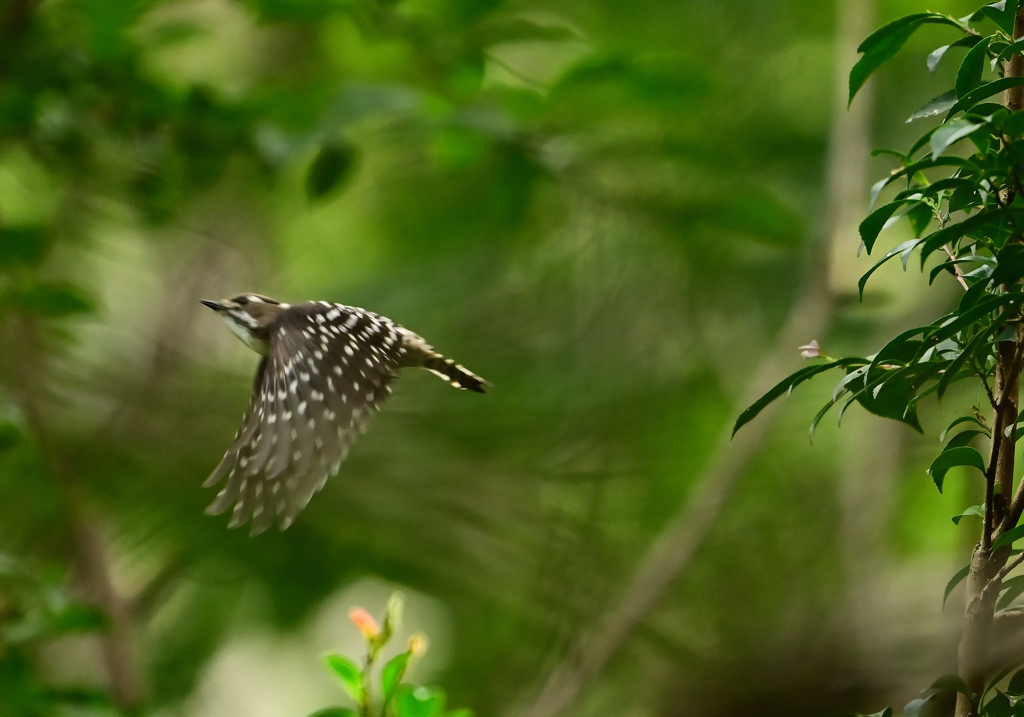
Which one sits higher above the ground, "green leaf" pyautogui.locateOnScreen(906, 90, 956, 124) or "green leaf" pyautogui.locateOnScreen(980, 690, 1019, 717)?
"green leaf" pyautogui.locateOnScreen(906, 90, 956, 124)

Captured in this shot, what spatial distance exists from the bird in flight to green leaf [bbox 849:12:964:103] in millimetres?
1100

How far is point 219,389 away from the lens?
Answer: 3.41m

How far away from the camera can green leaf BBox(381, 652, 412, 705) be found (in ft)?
4.33

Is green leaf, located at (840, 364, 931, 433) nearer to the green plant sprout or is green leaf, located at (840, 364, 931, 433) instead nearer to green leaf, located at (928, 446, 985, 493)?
green leaf, located at (928, 446, 985, 493)

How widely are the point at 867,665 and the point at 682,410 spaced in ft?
4.89

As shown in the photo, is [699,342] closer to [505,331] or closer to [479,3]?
[505,331]

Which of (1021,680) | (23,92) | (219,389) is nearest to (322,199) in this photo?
(23,92)

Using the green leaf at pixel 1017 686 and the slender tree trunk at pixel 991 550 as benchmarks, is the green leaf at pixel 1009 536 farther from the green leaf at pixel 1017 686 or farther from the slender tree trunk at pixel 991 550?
the green leaf at pixel 1017 686

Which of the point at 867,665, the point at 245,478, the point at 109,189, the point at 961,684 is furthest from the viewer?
the point at 109,189

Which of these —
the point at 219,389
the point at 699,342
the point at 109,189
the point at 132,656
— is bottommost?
the point at 132,656

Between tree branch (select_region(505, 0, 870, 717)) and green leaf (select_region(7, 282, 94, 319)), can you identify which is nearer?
green leaf (select_region(7, 282, 94, 319))

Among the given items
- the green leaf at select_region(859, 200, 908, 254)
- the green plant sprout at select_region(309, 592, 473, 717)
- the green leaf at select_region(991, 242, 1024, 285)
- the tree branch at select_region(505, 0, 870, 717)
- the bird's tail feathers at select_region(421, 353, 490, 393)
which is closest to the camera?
the green leaf at select_region(991, 242, 1024, 285)

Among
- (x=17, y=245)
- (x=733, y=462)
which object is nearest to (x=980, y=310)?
(x=17, y=245)

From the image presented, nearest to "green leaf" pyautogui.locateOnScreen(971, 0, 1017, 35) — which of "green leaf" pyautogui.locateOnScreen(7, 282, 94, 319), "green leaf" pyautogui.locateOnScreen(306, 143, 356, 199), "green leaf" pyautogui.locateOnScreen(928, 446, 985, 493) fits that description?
"green leaf" pyautogui.locateOnScreen(928, 446, 985, 493)
